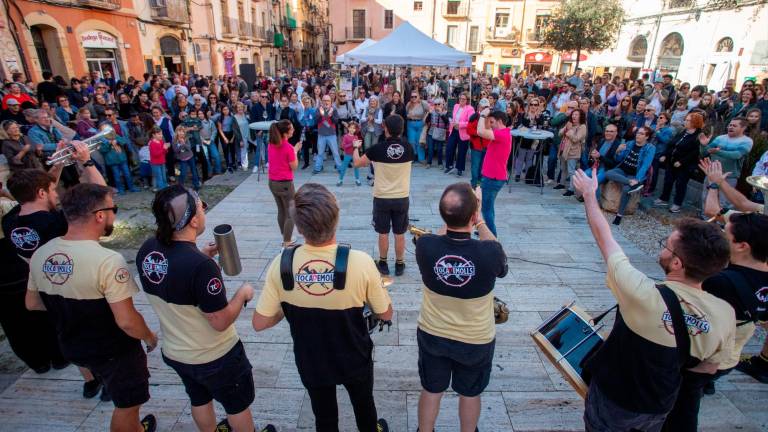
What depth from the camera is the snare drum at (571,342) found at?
92.3 inches

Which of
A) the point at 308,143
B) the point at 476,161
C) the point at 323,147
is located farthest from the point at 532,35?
the point at 476,161

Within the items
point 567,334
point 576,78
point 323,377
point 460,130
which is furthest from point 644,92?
point 323,377

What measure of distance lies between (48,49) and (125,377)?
15434 millimetres

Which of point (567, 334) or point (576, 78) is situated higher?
point (576, 78)

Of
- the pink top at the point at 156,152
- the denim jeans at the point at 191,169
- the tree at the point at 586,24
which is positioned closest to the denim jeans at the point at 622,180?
the denim jeans at the point at 191,169

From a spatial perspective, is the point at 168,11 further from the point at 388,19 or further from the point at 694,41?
the point at 694,41

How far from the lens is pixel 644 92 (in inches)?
460

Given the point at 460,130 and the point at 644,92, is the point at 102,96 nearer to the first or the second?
the point at 460,130

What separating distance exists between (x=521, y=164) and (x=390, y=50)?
15.7 ft

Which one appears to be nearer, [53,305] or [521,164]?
[53,305]

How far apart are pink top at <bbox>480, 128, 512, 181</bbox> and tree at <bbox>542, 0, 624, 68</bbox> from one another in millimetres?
21230

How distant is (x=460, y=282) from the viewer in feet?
6.89

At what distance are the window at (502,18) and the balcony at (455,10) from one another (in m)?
2.44

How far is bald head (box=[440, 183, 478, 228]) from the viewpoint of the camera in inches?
81.0
